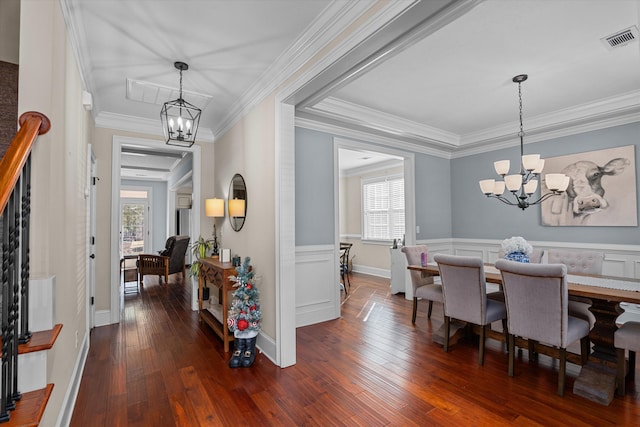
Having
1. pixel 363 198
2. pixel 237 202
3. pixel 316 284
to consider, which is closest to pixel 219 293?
pixel 316 284

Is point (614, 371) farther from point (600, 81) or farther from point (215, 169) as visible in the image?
point (215, 169)

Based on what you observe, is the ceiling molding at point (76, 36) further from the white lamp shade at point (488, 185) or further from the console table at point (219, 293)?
the white lamp shade at point (488, 185)

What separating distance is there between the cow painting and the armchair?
21.4ft

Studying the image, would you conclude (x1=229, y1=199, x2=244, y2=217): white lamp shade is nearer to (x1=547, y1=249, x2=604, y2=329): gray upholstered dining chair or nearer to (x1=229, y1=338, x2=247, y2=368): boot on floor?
(x1=229, y1=338, x2=247, y2=368): boot on floor

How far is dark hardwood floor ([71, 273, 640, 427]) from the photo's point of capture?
2.05 m

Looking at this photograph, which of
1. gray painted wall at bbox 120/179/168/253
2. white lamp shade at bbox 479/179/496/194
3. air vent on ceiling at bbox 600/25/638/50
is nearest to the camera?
air vent on ceiling at bbox 600/25/638/50

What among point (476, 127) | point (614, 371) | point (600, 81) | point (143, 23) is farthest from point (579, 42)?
point (143, 23)

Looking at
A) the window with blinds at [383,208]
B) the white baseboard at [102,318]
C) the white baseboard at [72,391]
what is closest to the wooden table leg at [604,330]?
the white baseboard at [72,391]

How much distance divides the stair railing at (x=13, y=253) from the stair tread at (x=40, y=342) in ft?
0.09

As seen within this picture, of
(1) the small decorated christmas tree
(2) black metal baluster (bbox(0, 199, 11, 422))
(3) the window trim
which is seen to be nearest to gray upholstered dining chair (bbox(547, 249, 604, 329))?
(1) the small decorated christmas tree

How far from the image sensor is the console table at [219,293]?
10.2ft

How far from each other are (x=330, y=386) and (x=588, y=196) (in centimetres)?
422

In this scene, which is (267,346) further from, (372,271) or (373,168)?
(373,168)

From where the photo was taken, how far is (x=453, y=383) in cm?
248
